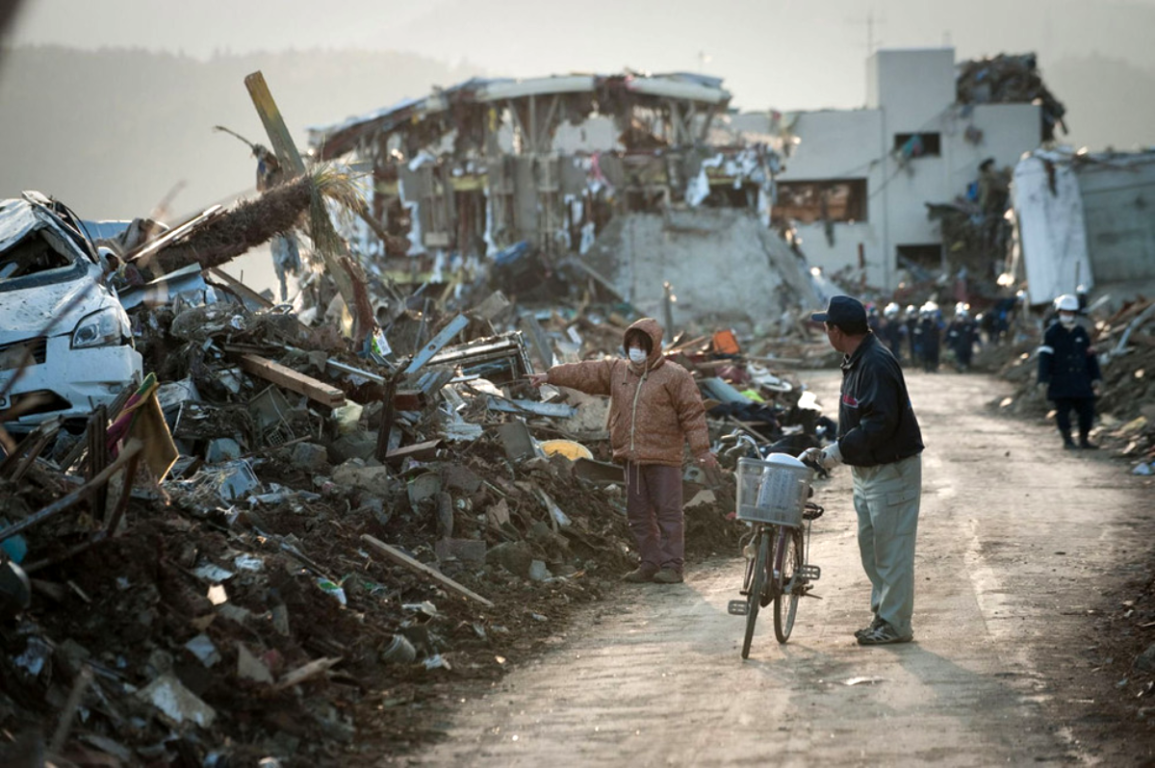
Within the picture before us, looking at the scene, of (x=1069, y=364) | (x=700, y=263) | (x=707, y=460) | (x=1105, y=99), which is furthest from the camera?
(x=1105, y=99)

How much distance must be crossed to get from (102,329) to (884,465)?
6.34 meters

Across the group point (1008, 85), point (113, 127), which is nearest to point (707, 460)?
point (113, 127)

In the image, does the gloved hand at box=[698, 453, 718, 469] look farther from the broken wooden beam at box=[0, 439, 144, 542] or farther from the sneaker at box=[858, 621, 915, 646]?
the broken wooden beam at box=[0, 439, 144, 542]

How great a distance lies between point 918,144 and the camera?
5897 cm

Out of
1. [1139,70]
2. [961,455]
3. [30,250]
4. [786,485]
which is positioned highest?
[1139,70]

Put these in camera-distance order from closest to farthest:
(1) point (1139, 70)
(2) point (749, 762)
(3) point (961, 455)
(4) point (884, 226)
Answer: (2) point (749, 762) → (3) point (961, 455) → (4) point (884, 226) → (1) point (1139, 70)

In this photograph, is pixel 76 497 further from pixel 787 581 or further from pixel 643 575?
A: pixel 643 575

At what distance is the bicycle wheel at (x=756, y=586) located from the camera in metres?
7.14

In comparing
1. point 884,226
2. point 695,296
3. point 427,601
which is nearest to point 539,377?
point 427,601

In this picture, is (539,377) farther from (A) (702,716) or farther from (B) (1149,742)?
(B) (1149,742)

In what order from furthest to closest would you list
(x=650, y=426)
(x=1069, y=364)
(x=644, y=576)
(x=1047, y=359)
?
(x=1047, y=359) → (x=1069, y=364) → (x=644, y=576) → (x=650, y=426)

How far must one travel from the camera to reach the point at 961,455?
17.1 metres

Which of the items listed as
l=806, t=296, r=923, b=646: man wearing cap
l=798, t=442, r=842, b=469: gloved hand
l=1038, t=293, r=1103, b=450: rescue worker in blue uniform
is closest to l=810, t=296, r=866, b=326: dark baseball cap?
l=806, t=296, r=923, b=646: man wearing cap

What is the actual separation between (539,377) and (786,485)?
9.77 feet
